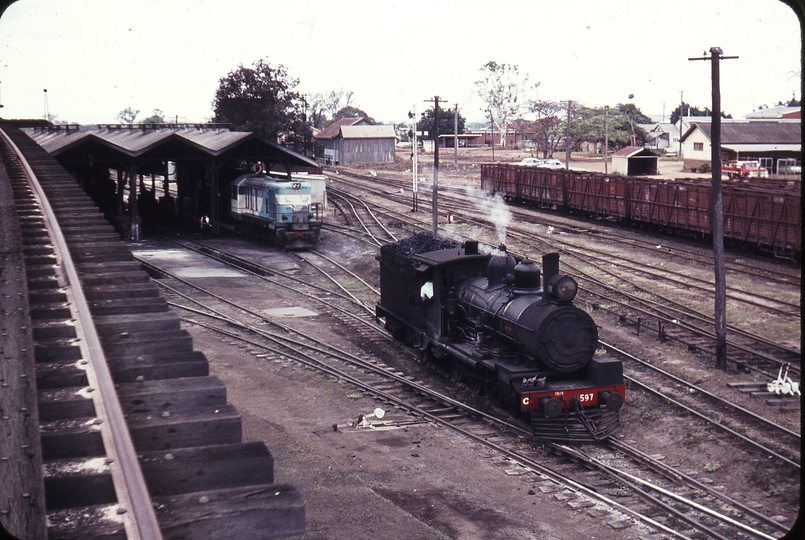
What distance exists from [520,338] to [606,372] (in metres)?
1.64

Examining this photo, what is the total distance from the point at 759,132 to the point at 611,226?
2377 centimetres

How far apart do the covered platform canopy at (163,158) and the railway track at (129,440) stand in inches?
1183

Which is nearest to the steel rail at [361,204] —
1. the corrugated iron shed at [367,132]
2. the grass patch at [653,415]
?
the grass patch at [653,415]

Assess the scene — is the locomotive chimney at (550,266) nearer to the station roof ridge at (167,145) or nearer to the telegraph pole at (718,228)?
the telegraph pole at (718,228)

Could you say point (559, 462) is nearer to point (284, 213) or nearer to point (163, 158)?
point (284, 213)

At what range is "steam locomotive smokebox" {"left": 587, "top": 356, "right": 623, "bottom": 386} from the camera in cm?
1335

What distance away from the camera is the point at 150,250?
33.8 metres

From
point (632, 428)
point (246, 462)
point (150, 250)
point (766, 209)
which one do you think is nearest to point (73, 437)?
point (246, 462)

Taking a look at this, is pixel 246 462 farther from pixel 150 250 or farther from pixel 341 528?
pixel 150 250

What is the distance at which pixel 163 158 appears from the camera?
3647 cm

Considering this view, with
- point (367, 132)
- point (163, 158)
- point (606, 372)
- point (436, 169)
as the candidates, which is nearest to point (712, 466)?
point (606, 372)

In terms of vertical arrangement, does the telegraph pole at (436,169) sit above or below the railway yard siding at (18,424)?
above

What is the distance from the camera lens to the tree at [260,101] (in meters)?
53.2

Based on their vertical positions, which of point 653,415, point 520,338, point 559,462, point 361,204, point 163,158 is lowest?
point 559,462
